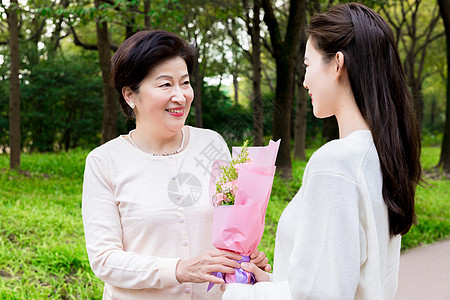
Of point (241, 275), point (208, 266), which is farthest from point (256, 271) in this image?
point (208, 266)

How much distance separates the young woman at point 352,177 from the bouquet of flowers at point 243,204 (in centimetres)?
19

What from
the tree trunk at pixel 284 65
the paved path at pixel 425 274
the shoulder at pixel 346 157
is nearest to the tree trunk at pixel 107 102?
the tree trunk at pixel 284 65

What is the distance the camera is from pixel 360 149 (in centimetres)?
138

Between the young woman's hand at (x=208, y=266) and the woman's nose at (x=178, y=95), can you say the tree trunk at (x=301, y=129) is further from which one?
the young woman's hand at (x=208, y=266)

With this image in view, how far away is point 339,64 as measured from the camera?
57.8 inches

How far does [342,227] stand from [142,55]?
120 cm

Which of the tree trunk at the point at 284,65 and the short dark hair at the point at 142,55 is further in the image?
the tree trunk at the point at 284,65

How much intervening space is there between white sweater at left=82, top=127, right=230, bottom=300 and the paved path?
348 cm

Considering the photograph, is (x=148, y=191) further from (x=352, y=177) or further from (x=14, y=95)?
(x=14, y=95)

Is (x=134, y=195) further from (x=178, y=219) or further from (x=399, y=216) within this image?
(x=399, y=216)

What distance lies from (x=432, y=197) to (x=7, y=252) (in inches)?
297

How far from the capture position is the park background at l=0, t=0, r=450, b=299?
4.65 meters

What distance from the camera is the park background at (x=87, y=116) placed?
183 inches

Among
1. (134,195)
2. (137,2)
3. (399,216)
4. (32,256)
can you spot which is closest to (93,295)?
(32,256)
